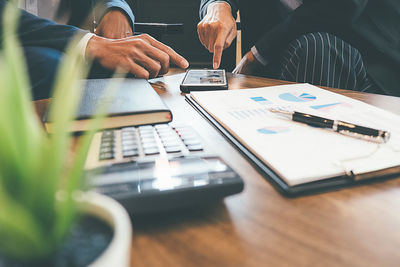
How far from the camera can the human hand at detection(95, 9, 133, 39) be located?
37.1 inches

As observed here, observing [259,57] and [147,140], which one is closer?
[147,140]

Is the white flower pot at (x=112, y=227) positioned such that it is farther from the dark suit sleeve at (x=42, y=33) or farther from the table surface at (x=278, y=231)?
the dark suit sleeve at (x=42, y=33)

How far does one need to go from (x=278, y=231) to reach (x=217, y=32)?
70 centimetres

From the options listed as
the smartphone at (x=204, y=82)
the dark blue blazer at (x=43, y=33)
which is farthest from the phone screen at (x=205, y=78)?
the dark blue blazer at (x=43, y=33)

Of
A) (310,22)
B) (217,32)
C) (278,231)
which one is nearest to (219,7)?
(217,32)

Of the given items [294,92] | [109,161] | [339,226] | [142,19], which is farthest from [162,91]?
[142,19]

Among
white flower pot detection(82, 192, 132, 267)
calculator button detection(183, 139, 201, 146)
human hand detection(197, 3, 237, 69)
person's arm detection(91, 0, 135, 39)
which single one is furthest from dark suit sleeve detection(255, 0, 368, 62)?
white flower pot detection(82, 192, 132, 267)

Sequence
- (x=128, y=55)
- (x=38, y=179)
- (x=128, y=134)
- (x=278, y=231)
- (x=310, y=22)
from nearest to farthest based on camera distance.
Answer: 1. (x=38, y=179)
2. (x=278, y=231)
3. (x=128, y=134)
4. (x=128, y=55)
5. (x=310, y=22)

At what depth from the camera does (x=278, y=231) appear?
0.21 m

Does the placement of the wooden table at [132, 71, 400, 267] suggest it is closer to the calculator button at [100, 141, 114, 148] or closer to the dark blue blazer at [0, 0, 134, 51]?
the calculator button at [100, 141, 114, 148]

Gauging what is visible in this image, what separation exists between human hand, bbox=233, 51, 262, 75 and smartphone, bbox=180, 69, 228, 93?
17 cm

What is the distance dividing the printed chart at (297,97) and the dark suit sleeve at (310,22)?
0.29 metres

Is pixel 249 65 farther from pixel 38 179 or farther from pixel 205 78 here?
pixel 38 179

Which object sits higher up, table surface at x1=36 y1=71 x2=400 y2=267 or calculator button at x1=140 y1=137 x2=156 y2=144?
calculator button at x1=140 y1=137 x2=156 y2=144
